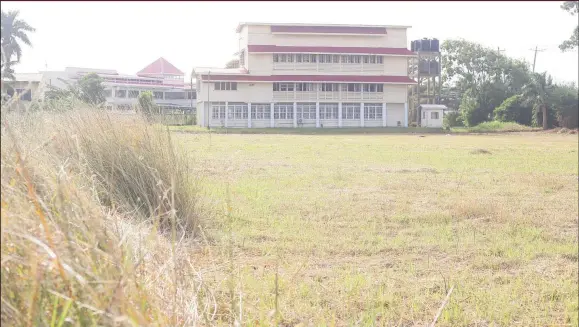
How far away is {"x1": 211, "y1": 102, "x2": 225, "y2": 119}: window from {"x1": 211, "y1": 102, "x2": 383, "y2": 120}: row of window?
1.96 feet

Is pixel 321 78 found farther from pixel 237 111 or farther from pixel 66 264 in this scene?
pixel 66 264

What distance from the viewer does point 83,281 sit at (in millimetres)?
1899

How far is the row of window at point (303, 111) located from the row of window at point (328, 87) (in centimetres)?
112

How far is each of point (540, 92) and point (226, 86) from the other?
22.0 m

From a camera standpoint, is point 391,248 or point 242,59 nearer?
point 391,248

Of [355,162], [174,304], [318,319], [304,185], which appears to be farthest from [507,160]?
[174,304]

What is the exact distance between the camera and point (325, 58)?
51406 millimetres

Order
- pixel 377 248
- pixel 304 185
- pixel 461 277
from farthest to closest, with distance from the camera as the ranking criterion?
pixel 304 185 → pixel 377 248 → pixel 461 277

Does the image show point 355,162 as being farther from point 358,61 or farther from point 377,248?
point 358,61

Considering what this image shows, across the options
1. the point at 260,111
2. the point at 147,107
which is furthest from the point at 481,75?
the point at 147,107

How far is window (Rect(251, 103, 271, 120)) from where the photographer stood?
51.1 meters

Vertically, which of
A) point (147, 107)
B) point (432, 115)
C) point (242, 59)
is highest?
point (242, 59)

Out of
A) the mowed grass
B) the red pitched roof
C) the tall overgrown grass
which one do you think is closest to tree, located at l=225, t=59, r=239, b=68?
the red pitched roof

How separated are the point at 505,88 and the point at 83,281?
186 ft
